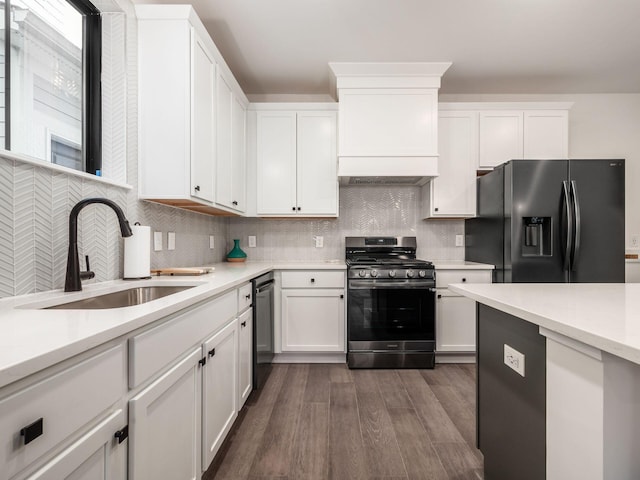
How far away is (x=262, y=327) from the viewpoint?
7.77 feet

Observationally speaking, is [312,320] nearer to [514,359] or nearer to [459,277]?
[459,277]

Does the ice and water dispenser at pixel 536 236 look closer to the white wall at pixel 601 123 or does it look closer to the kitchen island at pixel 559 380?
the kitchen island at pixel 559 380

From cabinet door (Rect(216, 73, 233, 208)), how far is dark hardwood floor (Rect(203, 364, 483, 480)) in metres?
1.50

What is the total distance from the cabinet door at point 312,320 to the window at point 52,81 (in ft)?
5.82

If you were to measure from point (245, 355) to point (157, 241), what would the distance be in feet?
3.01

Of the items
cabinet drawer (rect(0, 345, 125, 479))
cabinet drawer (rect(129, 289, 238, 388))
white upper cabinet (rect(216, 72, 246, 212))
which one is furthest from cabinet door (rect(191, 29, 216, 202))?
cabinet drawer (rect(0, 345, 125, 479))

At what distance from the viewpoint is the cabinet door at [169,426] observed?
867mm

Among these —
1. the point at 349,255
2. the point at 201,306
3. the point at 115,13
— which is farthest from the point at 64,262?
the point at 349,255

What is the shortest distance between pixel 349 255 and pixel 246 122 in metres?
1.67

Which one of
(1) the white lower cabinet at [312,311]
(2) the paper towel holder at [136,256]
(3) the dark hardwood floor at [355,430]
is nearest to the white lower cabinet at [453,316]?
(3) the dark hardwood floor at [355,430]

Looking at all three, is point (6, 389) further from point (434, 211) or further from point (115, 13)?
point (434, 211)

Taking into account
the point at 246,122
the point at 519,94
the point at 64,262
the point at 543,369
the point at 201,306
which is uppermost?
the point at 519,94

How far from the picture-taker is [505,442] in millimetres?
1209

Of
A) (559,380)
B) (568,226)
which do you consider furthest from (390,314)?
(559,380)
